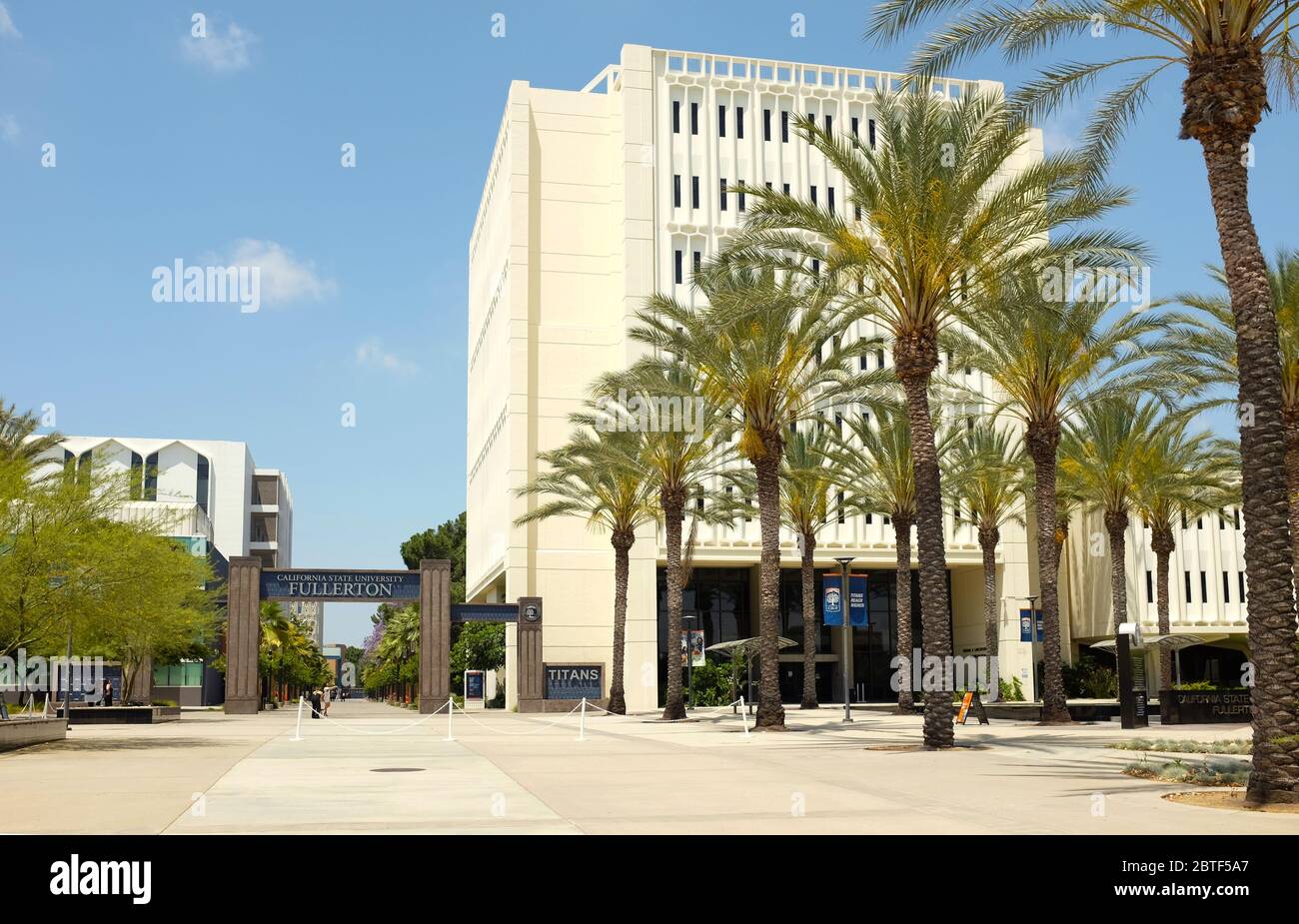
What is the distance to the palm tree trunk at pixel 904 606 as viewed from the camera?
146 ft

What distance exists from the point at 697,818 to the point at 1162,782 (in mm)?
7354

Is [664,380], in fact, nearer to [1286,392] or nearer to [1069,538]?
[1286,392]

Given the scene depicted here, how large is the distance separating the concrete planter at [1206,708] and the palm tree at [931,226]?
434 inches

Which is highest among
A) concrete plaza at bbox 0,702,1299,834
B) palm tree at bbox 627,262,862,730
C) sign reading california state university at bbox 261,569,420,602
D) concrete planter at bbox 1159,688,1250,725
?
palm tree at bbox 627,262,862,730

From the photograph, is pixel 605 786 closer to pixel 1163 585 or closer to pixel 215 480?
pixel 1163 585

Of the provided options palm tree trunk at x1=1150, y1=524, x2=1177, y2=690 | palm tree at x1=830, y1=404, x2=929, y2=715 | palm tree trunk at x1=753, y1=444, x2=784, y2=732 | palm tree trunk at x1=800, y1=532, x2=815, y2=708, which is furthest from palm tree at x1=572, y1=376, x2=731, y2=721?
palm tree trunk at x1=1150, y1=524, x2=1177, y2=690

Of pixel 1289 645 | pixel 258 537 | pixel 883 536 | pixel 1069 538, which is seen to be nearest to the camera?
pixel 1289 645

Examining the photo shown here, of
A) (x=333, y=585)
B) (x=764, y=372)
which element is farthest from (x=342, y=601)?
(x=764, y=372)

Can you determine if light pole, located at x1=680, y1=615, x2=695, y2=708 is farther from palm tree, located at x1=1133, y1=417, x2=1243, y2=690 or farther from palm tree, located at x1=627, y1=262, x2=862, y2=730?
palm tree, located at x1=1133, y1=417, x2=1243, y2=690

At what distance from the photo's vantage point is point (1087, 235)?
25.3m

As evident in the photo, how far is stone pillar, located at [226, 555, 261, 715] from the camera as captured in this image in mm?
46906

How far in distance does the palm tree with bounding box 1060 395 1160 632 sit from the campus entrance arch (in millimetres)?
22377

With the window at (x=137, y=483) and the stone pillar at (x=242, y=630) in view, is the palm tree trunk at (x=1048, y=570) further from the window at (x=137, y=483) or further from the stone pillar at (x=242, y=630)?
→ the stone pillar at (x=242, y=630)
